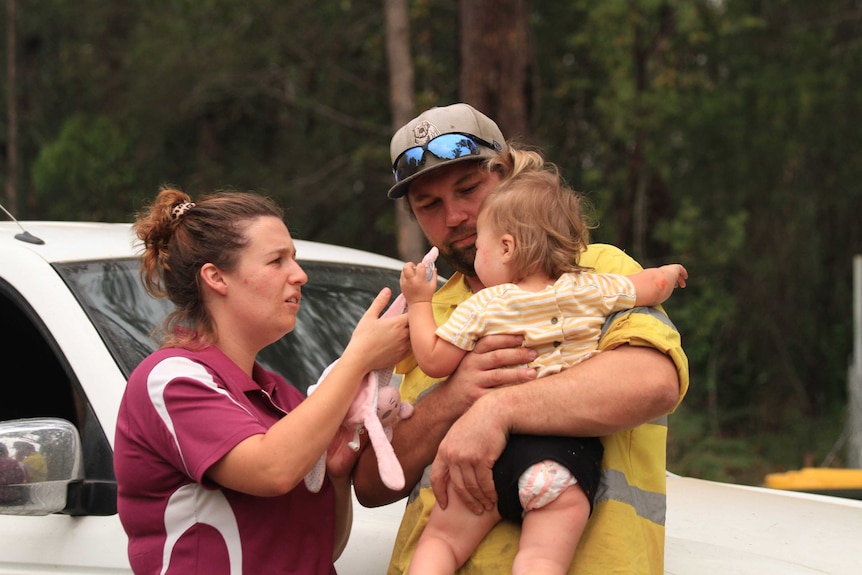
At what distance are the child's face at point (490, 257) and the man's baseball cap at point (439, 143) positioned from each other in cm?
36

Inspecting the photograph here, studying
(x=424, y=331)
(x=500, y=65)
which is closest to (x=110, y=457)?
(x=424, y=331)

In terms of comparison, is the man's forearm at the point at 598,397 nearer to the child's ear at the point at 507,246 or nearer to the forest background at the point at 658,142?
the child's ear at the point at 507,246

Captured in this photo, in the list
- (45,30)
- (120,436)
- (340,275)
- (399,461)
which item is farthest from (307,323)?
(45,30)

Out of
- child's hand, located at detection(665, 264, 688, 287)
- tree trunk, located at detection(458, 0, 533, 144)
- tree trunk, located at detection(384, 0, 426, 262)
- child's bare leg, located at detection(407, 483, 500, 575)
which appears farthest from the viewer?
tree trunk, located at detection(384, 0, 426, 262)

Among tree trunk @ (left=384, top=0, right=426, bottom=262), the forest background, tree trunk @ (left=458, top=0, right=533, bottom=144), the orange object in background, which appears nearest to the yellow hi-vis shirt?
the orange object in background

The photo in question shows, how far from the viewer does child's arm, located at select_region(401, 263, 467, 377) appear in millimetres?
2322

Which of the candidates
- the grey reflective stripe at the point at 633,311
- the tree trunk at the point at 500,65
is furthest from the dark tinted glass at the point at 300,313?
the tree trunk at the point at 500,65

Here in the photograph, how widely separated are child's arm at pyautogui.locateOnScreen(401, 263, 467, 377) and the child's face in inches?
4.7

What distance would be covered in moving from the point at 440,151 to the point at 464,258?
28cm

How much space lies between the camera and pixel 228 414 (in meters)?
2.07

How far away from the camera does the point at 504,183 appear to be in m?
2.48

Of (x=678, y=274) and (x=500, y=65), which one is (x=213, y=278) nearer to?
(x=678, y=274)

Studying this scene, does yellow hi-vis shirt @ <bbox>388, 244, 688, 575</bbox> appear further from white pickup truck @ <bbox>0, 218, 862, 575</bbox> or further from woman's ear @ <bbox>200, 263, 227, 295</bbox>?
woman's ear @ <bbox>200, 263, 227, 295</bbox>

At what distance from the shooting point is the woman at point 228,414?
6.75 ft
